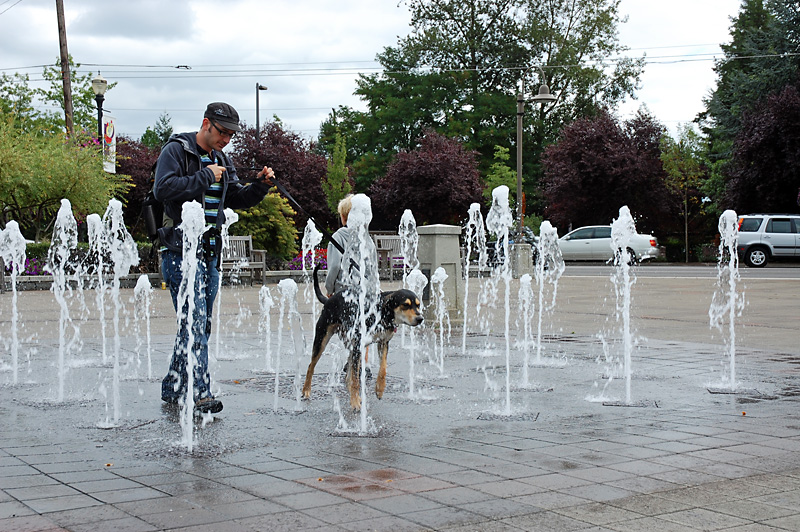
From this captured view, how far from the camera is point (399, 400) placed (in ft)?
20.3

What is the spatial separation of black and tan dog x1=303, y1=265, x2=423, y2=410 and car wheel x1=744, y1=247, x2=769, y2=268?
1046 inches

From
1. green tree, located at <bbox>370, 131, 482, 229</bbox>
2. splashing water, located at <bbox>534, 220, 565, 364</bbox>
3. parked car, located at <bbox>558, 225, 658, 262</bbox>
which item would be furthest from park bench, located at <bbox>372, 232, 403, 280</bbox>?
green tree, located at <bbox>370, 131, 482, 229</bbox>

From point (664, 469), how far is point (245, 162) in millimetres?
39925

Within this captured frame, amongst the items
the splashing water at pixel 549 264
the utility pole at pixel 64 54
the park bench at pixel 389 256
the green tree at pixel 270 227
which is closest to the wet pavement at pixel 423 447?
the splashing water at pixel 549 264

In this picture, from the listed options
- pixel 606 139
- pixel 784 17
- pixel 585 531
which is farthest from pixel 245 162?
pixel 585 531

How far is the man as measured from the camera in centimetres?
551

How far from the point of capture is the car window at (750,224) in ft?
98.8

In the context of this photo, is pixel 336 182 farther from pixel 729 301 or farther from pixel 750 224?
pixel 729 301

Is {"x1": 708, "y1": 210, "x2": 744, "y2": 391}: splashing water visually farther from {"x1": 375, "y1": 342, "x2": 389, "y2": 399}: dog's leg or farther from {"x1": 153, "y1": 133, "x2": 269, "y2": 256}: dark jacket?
{"x1": 153, "y1": 133, "x2": 269, "y2": 256}: dark jacket

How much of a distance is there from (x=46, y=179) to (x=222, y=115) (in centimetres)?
1690

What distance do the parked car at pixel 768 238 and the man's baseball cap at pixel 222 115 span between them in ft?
89.3

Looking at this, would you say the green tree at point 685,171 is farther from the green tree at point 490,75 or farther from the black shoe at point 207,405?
the black shoe at point 207,405

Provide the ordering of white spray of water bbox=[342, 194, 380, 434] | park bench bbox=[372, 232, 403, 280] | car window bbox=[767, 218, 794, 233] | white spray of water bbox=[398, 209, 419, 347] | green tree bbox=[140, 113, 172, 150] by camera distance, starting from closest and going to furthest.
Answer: white spray of water bbox=[342, 194, 380, 434]
white spray of water bbox=[398, 209, 419, 347]
park bench bbox=[372, 232, 403, 280]
car window bbox=[767, 218, 794, 233]
green tree bbox=[140, 113, 172, 150]

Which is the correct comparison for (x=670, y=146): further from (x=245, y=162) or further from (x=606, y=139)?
(x=245, y=162)
